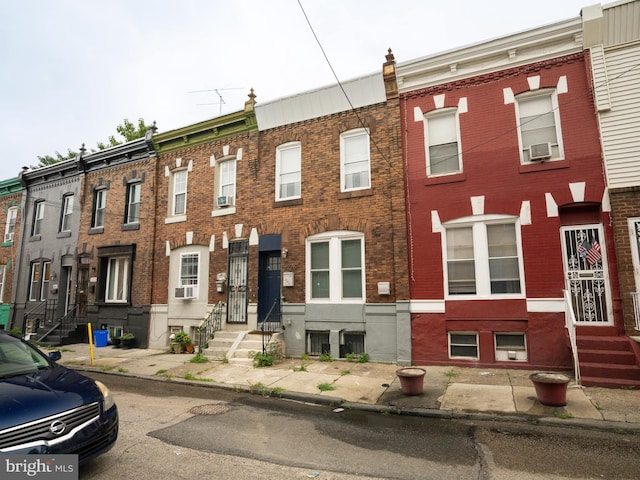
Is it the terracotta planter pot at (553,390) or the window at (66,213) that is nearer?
the terracotta planter pot at (553,390)

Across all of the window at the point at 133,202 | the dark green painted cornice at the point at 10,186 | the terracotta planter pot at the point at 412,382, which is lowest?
the terracotta planter pot at the point at 412,382

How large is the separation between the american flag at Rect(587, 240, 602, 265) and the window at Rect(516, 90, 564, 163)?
2.38 meters

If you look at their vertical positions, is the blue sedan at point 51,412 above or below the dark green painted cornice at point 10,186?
below

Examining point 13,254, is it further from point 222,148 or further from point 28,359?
point 28,359

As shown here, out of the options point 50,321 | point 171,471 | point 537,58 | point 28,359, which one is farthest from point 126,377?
Result: point 537,58

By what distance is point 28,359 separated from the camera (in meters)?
5.48

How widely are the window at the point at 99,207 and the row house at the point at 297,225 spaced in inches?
156

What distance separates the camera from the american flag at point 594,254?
31.2 ft

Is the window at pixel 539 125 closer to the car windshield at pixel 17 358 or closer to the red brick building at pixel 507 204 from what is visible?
the red brick building at pixel 507 204

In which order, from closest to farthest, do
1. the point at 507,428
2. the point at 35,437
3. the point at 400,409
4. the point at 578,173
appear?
the point at 35,437 → the point at 507,428 → the point at 400,409 → the point at 578,173

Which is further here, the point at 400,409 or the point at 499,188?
the point at 499,188

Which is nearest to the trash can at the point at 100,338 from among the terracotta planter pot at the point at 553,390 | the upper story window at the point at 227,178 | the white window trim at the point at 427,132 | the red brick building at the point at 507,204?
the upper story window at the point at 227,178

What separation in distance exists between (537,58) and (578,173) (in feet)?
10.9

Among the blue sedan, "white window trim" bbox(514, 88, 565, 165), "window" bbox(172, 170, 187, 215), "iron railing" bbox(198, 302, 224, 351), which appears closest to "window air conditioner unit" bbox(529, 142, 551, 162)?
"white window trim" bbox(514, 88, 565, 165)
